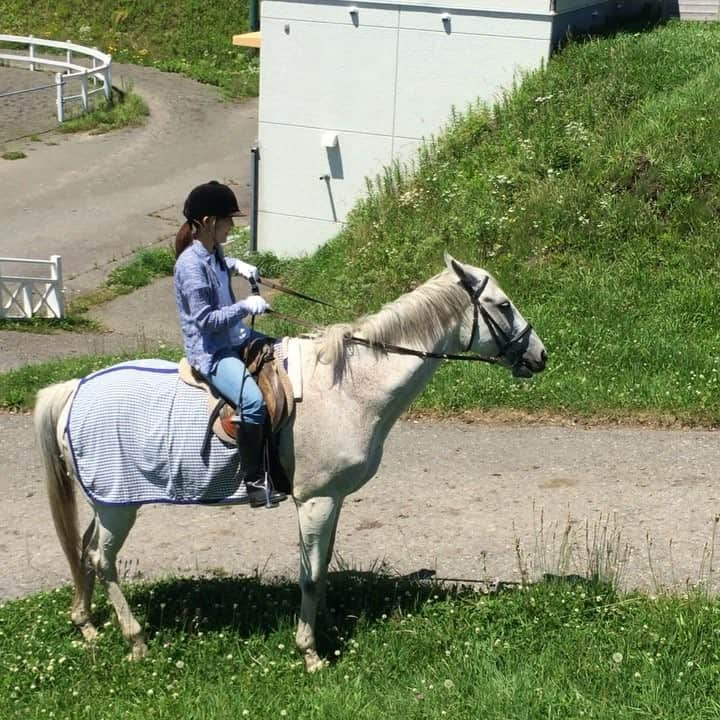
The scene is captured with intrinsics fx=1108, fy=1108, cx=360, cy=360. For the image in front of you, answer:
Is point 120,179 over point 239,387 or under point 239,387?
under

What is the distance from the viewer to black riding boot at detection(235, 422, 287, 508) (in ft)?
22.5

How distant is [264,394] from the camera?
6.89 m

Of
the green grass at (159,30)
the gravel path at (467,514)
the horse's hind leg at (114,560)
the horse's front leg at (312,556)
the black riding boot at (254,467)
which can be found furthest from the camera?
the green grass at (159,30)

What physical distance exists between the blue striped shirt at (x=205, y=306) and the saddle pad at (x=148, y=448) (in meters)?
0.35

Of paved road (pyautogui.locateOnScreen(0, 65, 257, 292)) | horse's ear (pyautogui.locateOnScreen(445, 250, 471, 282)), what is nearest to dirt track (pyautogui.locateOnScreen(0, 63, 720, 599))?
horse's ear (pyautogui.locateOnScreen(445, 250, 471, 282))

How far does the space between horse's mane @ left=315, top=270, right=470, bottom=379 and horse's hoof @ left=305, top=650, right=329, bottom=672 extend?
1.77m

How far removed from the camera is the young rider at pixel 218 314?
22.1 feet

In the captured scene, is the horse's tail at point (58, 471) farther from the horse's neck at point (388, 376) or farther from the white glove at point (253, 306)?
the horse's neck at point (388, 376)

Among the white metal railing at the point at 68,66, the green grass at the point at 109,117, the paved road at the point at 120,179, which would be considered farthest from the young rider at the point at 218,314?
the white metal railing at the point at 68,66

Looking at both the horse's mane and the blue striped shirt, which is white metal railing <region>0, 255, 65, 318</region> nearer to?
the blue striped shirt

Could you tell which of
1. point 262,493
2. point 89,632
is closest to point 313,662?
point 262,493

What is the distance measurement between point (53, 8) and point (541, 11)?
27.9 meters

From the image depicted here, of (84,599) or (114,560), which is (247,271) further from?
(84,599)

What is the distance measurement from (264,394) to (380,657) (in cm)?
179
